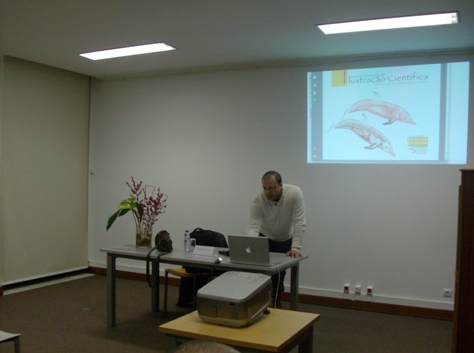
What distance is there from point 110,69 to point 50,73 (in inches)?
32.5

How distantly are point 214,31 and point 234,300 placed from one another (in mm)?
3049

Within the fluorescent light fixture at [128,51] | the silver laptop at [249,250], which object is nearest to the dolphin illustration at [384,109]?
the fluorescent light fixture at [128,51]

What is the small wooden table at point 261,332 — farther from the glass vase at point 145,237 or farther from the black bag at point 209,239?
the black bag at point 209,239

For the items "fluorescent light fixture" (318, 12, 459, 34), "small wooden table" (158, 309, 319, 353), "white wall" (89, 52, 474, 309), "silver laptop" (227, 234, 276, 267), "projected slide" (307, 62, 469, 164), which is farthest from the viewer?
"white wall" (89, 52, 474, 309)

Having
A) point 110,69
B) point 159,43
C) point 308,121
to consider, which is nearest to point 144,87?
point 110,69

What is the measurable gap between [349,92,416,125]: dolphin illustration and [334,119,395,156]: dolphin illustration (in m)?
0.14

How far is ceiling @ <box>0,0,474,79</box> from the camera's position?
3.83 meters

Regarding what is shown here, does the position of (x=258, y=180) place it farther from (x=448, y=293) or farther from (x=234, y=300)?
(x=234, y=300)

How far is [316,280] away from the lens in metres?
5.52

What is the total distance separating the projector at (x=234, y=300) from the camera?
7.22ft

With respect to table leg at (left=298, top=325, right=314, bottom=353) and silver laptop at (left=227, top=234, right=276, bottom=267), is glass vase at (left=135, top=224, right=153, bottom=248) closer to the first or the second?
silver laptop at (left=227, top=234, right=276, bottom=267)

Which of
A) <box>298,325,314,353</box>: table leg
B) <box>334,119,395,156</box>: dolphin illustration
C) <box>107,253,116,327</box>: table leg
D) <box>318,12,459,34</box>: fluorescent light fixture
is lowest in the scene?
<box>107,253,116,327</box>: table leg

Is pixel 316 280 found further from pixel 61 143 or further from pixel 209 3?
pixel 61 143

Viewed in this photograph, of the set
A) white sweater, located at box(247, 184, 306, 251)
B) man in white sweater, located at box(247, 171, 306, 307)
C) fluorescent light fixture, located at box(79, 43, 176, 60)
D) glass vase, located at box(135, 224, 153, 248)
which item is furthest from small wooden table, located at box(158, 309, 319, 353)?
fluorescent light fixture, located at box(79, 43, 176, 60)
